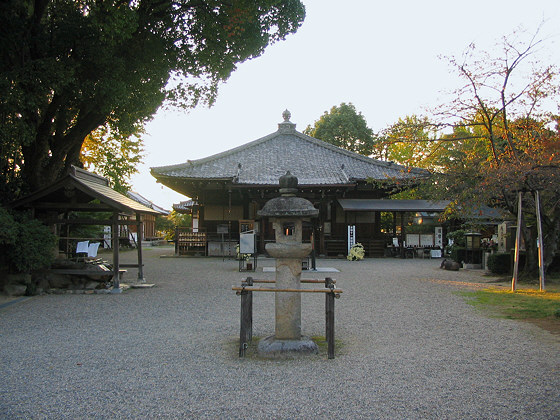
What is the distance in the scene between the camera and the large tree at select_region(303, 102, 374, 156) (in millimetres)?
35688

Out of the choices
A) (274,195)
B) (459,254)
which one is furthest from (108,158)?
(459,254)

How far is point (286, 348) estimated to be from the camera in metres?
5.08

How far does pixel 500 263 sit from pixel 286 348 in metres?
11.1

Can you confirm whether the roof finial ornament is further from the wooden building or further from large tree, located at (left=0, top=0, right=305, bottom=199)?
the wooden building

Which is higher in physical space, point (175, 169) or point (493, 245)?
point (175, 169)

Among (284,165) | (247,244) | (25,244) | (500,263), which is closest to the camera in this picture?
(25,244)

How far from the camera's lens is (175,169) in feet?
68.9

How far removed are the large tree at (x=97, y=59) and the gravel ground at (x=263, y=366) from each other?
4.28 m

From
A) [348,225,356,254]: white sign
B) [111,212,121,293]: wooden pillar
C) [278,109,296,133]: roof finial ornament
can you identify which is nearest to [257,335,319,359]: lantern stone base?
[111,212,121,293]: wooden pillar

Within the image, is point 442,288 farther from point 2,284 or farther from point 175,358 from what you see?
point 2,284

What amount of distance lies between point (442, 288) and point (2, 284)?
1005 centimetres

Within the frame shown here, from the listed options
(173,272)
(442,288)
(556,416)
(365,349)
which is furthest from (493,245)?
(556,416)

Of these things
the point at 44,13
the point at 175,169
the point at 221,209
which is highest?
the point at 44,13

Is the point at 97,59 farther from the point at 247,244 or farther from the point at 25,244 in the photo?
the point at 247,244
